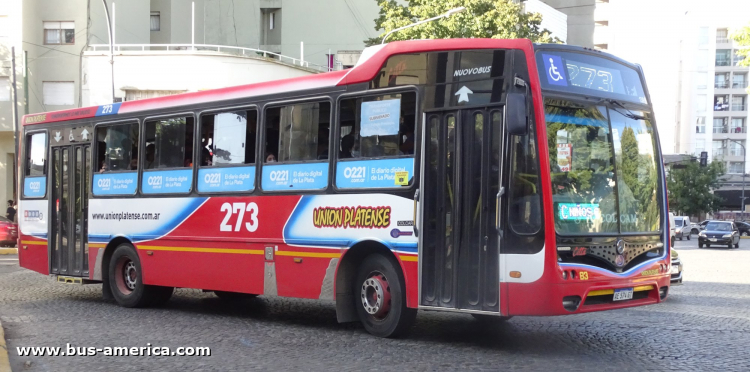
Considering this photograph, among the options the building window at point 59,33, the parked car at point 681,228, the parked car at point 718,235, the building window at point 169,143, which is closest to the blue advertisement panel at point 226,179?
the building window at point 169,143

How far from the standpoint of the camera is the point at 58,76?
42.0 metres

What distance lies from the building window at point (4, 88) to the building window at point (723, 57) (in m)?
90.7

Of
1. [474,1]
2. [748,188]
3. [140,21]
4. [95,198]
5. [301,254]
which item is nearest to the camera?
[301,254]

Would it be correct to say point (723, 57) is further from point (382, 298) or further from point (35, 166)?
point (382, 298)

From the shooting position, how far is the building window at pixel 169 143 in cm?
1362

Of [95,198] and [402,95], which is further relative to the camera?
[95,198]

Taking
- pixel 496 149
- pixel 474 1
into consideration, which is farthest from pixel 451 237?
pixel 474 1

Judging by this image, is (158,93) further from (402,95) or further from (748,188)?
(748,188)

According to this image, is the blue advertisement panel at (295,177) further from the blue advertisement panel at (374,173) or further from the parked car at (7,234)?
the parked car at (7,234)

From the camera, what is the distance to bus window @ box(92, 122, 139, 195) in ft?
48.1

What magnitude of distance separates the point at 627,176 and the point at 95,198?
896 centimetres

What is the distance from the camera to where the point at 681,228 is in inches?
2494

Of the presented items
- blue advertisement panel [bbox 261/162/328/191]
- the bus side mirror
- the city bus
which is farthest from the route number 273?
the bus side mirror

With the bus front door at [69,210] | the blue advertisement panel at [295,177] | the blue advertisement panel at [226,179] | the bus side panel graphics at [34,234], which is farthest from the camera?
the bus side panel graphics at [34,234]
